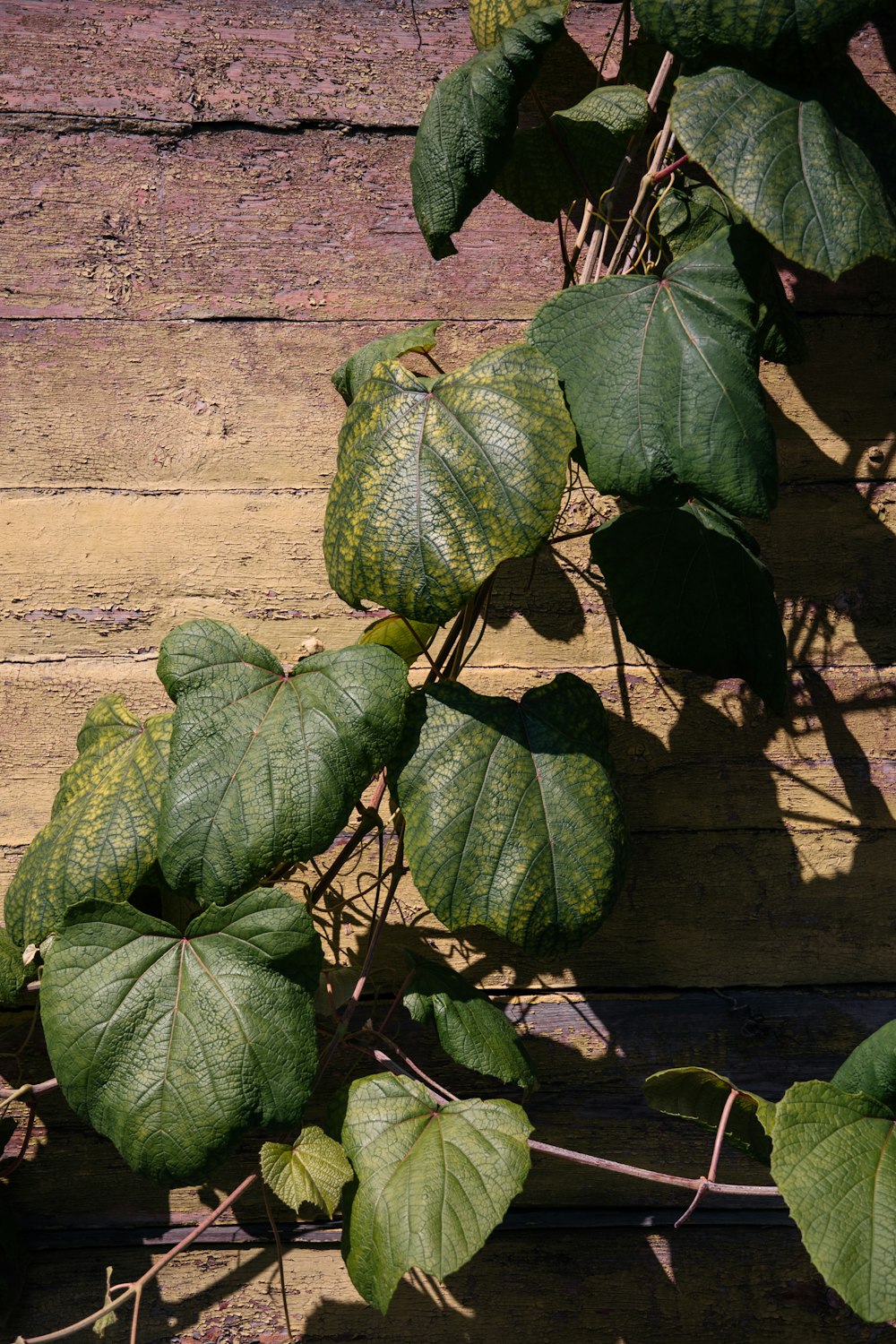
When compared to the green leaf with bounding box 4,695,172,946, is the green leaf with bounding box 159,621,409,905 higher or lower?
higher

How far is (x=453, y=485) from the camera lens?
0.99 meters

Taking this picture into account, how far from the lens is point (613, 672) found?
1.40 meters

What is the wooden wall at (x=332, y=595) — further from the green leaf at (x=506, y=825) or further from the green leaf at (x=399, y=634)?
the green leaf at (x=506, y=825)

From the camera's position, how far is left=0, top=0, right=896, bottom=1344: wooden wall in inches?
52.1

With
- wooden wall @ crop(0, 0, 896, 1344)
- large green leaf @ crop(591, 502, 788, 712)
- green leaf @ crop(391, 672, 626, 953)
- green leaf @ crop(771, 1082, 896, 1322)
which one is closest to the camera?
green leaf @ crop(771, 1082, 896, 1322)

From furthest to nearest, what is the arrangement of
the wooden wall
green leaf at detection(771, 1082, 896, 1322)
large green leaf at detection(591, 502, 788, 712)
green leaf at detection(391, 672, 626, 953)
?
the wooden wall → large green leaf at detection(591, 502, 788, 712) → green leaf at detection(391, 672, 626, 953) → green leaf at detection(771, 1082, 896, 1322)

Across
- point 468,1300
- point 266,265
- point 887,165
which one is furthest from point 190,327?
point 468,1300

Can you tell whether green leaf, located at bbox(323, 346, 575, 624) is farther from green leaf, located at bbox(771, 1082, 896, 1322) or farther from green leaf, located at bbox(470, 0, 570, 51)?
green leaf, located at bbox(771, 1082, 896, 1322)

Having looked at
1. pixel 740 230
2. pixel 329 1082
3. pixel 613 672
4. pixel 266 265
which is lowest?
pixel 329 1082

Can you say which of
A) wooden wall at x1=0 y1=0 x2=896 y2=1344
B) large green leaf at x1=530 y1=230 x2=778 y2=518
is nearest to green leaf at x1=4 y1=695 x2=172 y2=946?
wooden wall at x1=0 y1=0 x2=896 y2=1344

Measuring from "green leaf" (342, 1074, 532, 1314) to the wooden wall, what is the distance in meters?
0.28

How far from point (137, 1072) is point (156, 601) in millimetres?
591

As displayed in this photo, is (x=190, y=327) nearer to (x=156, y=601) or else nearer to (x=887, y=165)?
(x=156, y=601)

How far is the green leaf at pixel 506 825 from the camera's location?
1053 mm
